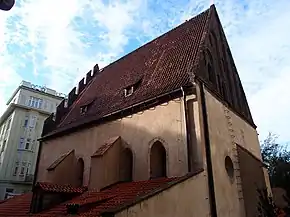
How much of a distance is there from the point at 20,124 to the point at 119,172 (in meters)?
23.1

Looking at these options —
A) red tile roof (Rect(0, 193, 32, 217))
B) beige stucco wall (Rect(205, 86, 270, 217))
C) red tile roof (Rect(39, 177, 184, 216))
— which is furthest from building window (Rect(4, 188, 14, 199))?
beige stucco wall (Rect(205, 86, 270, 217))

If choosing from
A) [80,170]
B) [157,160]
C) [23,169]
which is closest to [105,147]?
[157,160]

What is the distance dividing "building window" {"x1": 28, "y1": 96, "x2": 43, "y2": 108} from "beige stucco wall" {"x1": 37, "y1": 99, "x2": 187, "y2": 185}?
833 inches

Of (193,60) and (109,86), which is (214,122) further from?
(109,86)

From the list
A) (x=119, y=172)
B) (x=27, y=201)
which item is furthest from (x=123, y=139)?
(x=27, y=201)

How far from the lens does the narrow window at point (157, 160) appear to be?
33.9 feet

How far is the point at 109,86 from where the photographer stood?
15820 mm

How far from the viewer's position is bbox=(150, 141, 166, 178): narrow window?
10336 millimetres

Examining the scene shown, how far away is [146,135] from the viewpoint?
1082cm

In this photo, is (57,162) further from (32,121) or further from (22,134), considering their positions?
(32,121)

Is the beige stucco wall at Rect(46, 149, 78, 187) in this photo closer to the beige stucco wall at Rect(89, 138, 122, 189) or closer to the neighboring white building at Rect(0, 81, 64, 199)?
the beige stucco wall at Rect(89, 138, 122, 189)

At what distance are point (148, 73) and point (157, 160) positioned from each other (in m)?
4.57

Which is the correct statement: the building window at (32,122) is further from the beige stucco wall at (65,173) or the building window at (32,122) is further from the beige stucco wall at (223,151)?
the beige stucco wall at (223,151)

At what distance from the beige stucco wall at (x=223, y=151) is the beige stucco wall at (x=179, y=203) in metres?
1.01
